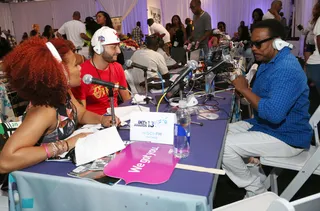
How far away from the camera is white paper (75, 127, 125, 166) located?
123 cm

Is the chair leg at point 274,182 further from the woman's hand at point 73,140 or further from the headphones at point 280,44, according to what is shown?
the woman's hand at point 73,140

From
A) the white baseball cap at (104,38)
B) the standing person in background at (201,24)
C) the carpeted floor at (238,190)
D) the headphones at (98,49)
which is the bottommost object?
the carpeted floor at (238,190)

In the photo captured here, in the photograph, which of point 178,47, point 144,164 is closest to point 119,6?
point 178,47

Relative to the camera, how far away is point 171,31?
8.77 m

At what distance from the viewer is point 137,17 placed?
1091 centimetres

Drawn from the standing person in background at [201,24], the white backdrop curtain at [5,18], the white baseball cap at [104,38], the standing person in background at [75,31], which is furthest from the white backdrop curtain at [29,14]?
the white baseball cap at [104,38]

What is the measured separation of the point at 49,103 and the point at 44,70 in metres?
0.17

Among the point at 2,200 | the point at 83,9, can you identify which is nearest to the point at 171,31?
the point at 83,9

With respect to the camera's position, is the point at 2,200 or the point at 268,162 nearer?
the point at 2,200

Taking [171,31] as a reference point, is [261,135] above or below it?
below

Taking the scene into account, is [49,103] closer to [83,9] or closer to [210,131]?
[210,131]

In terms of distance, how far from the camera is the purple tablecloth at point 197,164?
989 millimetres

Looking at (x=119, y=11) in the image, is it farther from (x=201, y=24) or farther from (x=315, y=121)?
(x=315, y=121)

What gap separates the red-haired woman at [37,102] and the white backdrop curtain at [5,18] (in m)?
12.8
